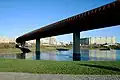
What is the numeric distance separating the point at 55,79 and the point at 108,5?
17.5 m

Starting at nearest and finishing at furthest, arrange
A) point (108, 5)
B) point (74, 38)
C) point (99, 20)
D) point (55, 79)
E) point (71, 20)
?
1. point (55, 79)
2. point (108, 5)
3. point (99, 20)
4. point (71, 20)
5. point (74, 38)

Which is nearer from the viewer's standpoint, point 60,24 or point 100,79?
point 100,79

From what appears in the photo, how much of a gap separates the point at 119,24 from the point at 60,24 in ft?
45.1

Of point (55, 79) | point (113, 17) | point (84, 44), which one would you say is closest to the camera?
point (55, 79)

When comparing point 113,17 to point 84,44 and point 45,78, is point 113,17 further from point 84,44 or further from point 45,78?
point 84,44

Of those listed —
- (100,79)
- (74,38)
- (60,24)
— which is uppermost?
(60,24)

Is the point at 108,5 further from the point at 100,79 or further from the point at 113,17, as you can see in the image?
the point at 100,79

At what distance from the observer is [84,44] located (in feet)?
635

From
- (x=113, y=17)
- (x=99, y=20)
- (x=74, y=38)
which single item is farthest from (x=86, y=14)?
(x=74, y=38)

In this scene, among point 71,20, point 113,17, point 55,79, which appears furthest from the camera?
point 71,20

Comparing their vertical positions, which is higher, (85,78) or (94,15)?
(94,15)

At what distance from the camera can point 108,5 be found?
26656mm

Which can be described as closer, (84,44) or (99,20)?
(99,20)

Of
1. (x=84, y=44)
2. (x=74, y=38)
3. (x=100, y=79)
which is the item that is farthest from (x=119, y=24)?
(x=84, y=44)
